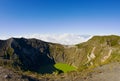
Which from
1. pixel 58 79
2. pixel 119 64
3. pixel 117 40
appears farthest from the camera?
pixel 117 40

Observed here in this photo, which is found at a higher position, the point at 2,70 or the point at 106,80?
the point at 2,70

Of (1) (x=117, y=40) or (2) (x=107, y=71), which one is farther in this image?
(1) (x=117, y=40)

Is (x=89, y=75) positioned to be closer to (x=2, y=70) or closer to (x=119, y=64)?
(x=119, y=64)

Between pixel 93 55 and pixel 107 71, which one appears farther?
pixel 93 55

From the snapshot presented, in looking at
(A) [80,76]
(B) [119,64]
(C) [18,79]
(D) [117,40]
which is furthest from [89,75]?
(D) [117,40]

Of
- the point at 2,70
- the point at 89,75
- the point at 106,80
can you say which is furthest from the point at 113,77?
the point at 2,70

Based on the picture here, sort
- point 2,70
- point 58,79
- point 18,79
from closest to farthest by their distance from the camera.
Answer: point 18,79 → point 2,70 → point 58,79

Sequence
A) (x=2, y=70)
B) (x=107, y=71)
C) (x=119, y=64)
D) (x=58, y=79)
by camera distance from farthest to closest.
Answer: (x=119, y=64), (x=107, y=71), (x=58, y=79), (x=2, y=70)

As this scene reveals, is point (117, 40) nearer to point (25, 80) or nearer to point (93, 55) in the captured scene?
point (93, 55)

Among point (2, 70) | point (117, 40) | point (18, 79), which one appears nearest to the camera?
point (18, 79)
